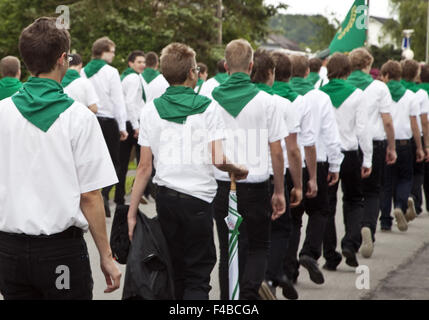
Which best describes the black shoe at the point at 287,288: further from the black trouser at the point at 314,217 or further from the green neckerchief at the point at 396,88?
the green neckerchief at the point at 396,88

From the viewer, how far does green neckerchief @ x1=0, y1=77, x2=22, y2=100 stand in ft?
26.3

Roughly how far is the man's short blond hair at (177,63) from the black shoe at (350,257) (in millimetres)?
3533

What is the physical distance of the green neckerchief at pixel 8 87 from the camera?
8.02 meters

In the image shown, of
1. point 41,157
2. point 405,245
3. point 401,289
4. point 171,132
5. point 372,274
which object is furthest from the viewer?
point 405,245

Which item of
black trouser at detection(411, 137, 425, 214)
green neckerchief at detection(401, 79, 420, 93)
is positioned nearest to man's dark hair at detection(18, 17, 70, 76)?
green neckerchief at detection(401, 79, 420, 93)

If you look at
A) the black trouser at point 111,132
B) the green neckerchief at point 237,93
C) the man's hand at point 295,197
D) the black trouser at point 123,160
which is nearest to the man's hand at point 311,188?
the man's hand at point 295,197

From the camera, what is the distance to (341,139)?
25.5 ft

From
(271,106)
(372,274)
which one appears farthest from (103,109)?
(271,106)

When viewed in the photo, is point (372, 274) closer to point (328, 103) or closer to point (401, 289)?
point (401, 289)

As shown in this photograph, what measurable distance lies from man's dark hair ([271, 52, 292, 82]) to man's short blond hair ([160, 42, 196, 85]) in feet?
5.61

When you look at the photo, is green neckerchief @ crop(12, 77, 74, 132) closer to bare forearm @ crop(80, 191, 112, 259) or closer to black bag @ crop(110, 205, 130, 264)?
bare forearm @ crop(80, 191, 112, 259)

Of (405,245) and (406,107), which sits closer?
(405,245)

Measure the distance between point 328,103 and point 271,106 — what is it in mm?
1506

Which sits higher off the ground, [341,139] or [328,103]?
[328,103]
